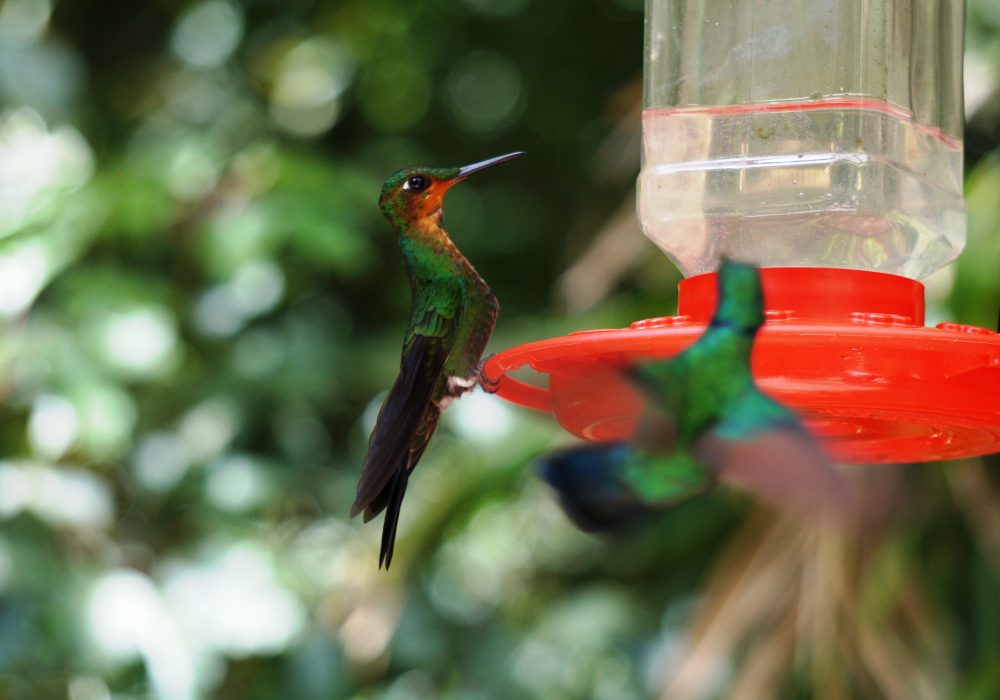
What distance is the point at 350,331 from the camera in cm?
532

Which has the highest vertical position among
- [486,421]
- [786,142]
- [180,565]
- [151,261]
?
[786,142]

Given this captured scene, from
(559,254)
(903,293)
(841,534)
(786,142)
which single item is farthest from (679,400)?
(559,254)

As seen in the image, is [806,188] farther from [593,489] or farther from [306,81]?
[306,81]

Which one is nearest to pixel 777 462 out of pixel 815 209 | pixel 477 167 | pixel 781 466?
pixel 781 466

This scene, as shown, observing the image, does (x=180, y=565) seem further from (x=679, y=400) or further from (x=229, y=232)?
(x=679, y=400)

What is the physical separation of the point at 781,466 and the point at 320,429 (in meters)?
3.67

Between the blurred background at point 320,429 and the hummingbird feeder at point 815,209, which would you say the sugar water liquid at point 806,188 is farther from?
the blurred background at point 320,429

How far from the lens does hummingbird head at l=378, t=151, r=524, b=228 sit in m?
2.42

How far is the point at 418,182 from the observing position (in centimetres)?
243

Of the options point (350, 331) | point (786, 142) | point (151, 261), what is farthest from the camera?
point (350, 331)

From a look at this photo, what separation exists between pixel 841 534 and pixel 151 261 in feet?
8.08

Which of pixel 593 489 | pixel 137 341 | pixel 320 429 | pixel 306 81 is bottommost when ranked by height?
pixel 320 429

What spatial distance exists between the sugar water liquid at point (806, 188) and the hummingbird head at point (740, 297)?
85cm

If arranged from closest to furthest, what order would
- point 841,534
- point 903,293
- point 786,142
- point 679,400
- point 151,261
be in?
point 679,400
point 903,293
point 786,142
point 841,534
point 151,261
